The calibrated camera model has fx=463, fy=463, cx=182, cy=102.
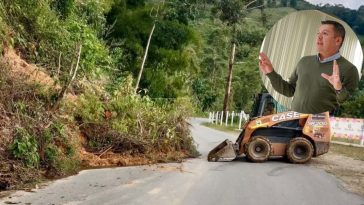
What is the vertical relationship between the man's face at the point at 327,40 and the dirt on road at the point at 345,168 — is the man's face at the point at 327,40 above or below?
above

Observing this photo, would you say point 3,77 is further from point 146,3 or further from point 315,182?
point 146,3

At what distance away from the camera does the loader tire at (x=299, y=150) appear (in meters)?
15.7

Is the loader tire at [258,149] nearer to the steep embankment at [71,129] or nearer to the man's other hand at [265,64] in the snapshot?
the steep embankment at [71,129]

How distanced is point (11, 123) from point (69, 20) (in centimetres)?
740

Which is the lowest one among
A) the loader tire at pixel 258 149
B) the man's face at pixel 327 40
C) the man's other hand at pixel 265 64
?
the loader tire at pixel 258 149

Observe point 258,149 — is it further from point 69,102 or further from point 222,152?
point 69,102

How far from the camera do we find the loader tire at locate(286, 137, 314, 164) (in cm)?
1574

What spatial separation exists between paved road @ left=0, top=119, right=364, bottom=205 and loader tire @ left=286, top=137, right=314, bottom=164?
160cm

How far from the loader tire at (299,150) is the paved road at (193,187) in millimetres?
1599

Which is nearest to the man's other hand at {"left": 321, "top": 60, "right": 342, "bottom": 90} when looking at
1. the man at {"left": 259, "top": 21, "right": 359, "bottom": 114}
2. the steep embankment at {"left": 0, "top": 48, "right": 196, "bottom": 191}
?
the man at {"left": 259, "top": 21, "right": 359, "bottom": 114}

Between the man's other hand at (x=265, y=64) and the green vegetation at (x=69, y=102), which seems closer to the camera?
the man's other hand at (x=265, y=64)

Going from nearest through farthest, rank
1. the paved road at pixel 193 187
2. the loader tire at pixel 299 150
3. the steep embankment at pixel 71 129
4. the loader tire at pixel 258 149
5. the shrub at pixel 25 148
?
the paved road at pixel 193 187 → the shrub at pixel 25 148 → the steep embankment at pixel 71 129 → the loader tire at pixel 258 149 → the loader tire at pixel 299 150

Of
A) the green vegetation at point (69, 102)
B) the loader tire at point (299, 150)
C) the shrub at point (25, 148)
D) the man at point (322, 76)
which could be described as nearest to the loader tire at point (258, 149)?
the loader tire at point (299, 150)

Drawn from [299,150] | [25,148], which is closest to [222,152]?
[299,150]
